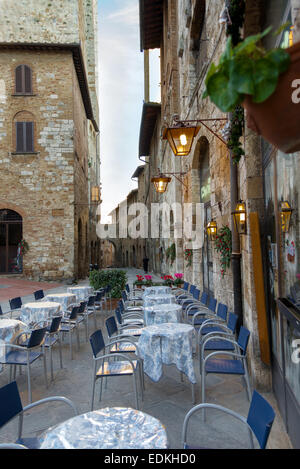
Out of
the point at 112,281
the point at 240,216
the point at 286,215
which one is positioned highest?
the point at 240,216

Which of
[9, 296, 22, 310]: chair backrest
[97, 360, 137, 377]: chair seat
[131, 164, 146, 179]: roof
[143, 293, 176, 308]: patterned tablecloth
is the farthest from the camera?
[131, 164, 146, 179]: roof

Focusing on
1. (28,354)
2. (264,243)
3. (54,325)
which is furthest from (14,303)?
(264,243)

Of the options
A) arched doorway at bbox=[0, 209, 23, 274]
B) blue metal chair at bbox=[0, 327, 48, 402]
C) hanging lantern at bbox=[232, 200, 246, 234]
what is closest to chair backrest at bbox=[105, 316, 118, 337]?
blue metal chair at bbox=[0, 327, 48, 402]

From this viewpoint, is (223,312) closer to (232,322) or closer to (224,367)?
(232,322)

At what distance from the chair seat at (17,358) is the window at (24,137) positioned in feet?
46.4

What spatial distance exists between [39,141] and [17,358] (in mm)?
14464

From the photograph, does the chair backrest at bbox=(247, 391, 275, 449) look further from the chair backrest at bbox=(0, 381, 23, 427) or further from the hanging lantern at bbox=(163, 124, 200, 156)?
the hanging lantern at bbox=(163, 124, 200, 156)

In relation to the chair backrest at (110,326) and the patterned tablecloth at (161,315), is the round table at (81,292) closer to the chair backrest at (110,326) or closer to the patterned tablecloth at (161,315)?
the patterned tablecloth at (161,315)

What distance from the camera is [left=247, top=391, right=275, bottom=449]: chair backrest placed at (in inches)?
73.6

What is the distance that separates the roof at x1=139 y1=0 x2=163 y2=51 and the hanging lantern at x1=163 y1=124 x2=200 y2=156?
13.2 meters

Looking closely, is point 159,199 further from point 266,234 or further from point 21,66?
point 266,234

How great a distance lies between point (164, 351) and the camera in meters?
4.00

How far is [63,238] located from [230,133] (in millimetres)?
13333

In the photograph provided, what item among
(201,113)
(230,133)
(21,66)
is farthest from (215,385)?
(21,66)
